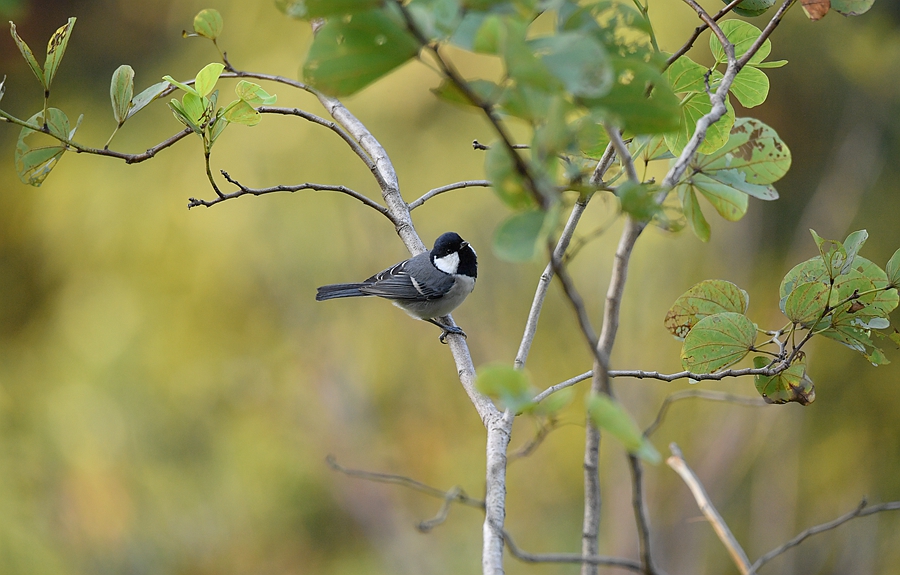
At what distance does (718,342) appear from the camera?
0.62 meters

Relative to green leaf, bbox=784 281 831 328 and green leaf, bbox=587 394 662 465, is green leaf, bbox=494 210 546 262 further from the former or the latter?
green leaf, bbox=784 281 831 328

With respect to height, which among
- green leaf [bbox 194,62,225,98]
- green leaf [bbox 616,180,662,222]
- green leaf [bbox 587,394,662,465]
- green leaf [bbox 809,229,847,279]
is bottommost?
green leaf [bbox 194,62,225,98]

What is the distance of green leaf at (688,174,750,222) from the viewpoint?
0.65 metres

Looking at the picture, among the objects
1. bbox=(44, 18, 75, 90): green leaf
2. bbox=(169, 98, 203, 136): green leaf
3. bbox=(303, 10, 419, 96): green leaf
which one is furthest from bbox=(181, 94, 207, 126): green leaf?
bbox=(303, 10, 419, 96): green leaf

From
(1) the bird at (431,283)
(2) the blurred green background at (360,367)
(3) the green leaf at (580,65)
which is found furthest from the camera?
(2) the blurred green background at (360,367)

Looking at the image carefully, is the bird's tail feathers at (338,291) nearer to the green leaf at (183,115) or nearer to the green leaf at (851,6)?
the green leaf at (183,115)

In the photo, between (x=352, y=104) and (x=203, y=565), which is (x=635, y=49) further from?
(x=203, y=565)

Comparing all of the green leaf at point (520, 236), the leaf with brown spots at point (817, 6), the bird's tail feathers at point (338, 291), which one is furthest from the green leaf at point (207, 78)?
the bird's tail feathers at point (338, 291)

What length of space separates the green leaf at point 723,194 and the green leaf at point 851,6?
7.7 inches

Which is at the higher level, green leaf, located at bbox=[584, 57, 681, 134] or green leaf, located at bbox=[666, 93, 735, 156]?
green leaf, located at bbox=[584, 57, 681, 134]

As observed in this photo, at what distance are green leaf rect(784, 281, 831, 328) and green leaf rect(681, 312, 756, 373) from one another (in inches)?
Answer: 1.7

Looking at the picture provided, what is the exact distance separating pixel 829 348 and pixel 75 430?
2956 mm

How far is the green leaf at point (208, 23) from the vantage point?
0.83 m

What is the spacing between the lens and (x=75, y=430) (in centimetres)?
269
